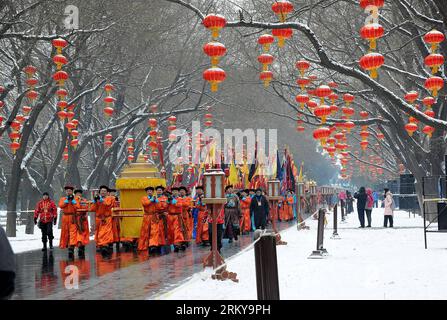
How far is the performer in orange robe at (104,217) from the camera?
56.8 ft

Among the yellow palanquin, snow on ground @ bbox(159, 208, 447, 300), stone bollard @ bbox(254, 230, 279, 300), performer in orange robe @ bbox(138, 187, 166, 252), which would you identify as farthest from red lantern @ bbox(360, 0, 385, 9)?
stone bollard @ bbox(254, 230, 279, 300)

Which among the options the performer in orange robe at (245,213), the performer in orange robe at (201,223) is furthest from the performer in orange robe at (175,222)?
the performer in orange robe at (245,213)

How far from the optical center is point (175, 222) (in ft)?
58.0

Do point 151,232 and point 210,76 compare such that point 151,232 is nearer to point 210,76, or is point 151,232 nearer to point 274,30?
point 210,76

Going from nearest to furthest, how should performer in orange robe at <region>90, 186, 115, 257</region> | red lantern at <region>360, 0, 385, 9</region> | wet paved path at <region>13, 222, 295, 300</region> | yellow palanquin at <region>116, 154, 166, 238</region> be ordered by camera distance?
wet paved path at <region>13, 222, 295, 300</region> < red lantern at <region>360, 0, 385, 9</region> < performer in orange robe at <region>90, 186, 115, 257</region> < yellow palanquin at <region>116, 154, 166, 238</region>

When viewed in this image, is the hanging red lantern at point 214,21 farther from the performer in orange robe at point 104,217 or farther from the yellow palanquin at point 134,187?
the yellow palanquin at point 134,187

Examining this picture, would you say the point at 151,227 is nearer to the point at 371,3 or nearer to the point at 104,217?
the point at 104,217

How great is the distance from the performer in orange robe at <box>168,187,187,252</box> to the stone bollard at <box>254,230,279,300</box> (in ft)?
37.1

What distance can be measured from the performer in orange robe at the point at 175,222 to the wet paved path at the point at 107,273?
0.32m

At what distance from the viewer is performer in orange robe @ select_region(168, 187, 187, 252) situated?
17453 millimetres

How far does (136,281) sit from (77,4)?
12357mm

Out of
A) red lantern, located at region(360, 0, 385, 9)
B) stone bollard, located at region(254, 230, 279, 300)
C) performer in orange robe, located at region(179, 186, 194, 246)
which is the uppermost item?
red lantern, located at region(360, 0, 385, 9)

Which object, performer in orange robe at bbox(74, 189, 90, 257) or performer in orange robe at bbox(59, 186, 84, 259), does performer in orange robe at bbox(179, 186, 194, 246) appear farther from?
performer in orange robe at bbox(59, 186, 84, 259)

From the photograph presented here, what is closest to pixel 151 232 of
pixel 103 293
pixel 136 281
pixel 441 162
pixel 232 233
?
pixel 232 233
